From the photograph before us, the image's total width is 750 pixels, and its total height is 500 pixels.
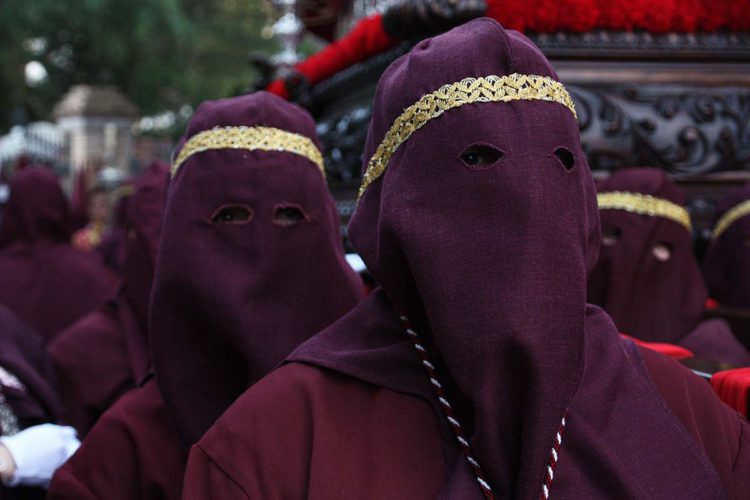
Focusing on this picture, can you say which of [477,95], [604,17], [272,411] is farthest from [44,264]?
[477,95]

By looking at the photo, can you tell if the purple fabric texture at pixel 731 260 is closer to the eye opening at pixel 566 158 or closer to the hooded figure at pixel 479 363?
the hooded figure at pixel 479 363

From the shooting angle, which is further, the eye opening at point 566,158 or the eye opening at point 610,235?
the eye opening at point 610,235

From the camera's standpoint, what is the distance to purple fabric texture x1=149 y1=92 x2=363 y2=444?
9.29ft

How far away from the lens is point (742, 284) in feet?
15.3

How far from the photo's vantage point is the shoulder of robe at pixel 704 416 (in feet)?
6.88

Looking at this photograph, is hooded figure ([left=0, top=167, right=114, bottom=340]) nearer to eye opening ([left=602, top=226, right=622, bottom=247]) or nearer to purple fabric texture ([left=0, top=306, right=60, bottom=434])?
purple fabric texture ([left=0, top=306, right=60, bottom=434])

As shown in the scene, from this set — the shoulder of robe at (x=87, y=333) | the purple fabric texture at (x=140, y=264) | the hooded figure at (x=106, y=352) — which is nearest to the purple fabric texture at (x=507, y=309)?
the purple fabric texture at (x=140, y=264)

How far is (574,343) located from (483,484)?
0.32 meters

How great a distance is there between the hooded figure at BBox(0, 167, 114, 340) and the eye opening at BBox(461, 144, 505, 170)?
472cm

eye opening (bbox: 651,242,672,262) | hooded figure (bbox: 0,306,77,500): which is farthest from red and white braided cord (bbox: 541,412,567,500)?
hooded figure (bbox: 0,306,77,500)

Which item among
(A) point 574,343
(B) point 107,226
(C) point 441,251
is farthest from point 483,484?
(B) point 107,226

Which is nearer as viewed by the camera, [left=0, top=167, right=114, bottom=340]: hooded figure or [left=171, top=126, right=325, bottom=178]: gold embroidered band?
[left=171, top=126, right=325, bottom=178]: gold embroidered band

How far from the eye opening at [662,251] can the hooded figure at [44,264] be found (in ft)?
12.0

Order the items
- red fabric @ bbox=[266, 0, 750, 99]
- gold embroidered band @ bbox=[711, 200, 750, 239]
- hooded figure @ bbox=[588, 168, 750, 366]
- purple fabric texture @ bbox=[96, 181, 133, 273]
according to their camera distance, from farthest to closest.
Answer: purple fabric texture @ bbox=[96, 181, 133, 273]
gold embroidered band @ bbox=[711, 200, 750, 239]
red fabric @ bbox=[266, 0, 750, 99]
hooded figure @ bbox=[588, 168, 750, 366]
